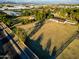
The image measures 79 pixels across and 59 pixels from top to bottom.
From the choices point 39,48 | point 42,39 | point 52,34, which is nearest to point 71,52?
point 39,48

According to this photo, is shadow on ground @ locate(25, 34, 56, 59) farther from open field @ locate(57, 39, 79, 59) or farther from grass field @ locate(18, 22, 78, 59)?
open field @ locate(57, 39, 79, 59)

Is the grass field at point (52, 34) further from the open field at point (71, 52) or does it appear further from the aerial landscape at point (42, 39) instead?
the open field at point (71, 52)

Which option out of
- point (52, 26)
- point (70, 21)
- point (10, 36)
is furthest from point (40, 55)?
point (70, 21)

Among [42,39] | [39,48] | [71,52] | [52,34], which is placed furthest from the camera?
[52,34]

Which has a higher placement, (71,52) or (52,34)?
(71,52)

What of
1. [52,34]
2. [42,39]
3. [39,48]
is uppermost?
[39,48]

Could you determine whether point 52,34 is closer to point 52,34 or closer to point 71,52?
point 52,34

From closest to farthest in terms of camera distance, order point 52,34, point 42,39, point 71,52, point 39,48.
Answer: point 71,52 < point 39,48 < point 42,39 < point 52,34

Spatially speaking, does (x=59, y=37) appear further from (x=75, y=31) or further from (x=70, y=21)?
(x=70, y=21)

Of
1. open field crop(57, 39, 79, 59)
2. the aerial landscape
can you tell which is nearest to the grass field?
the aerial landscape
